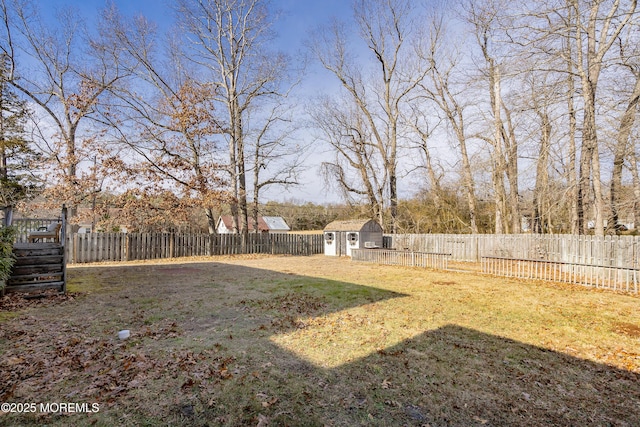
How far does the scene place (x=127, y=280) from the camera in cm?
957

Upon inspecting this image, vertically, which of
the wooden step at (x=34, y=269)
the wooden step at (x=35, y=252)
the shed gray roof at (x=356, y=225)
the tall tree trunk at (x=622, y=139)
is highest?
the tall tree trunk at (x=622, y=139)

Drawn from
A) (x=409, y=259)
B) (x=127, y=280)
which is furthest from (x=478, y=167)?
(x=127, y=280)

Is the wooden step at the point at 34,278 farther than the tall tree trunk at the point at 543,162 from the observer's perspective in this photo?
No

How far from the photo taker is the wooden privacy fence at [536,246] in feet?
32.9

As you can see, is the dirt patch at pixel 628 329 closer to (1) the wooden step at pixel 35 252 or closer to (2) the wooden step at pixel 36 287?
(2) the wooden step at pixel 36 287

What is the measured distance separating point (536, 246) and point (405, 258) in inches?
222

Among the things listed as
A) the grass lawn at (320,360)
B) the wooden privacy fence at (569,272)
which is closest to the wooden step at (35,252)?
the grass lawn at (320,360)

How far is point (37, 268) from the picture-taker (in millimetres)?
7004

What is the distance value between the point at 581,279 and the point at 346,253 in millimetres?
12707

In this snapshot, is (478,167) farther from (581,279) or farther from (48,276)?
(48,276)

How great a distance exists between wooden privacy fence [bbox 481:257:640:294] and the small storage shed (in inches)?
319

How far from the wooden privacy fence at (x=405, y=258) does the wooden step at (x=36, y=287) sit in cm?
1246

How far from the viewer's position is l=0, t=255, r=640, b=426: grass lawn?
9.36 ft

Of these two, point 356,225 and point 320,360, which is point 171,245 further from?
point 320,360
